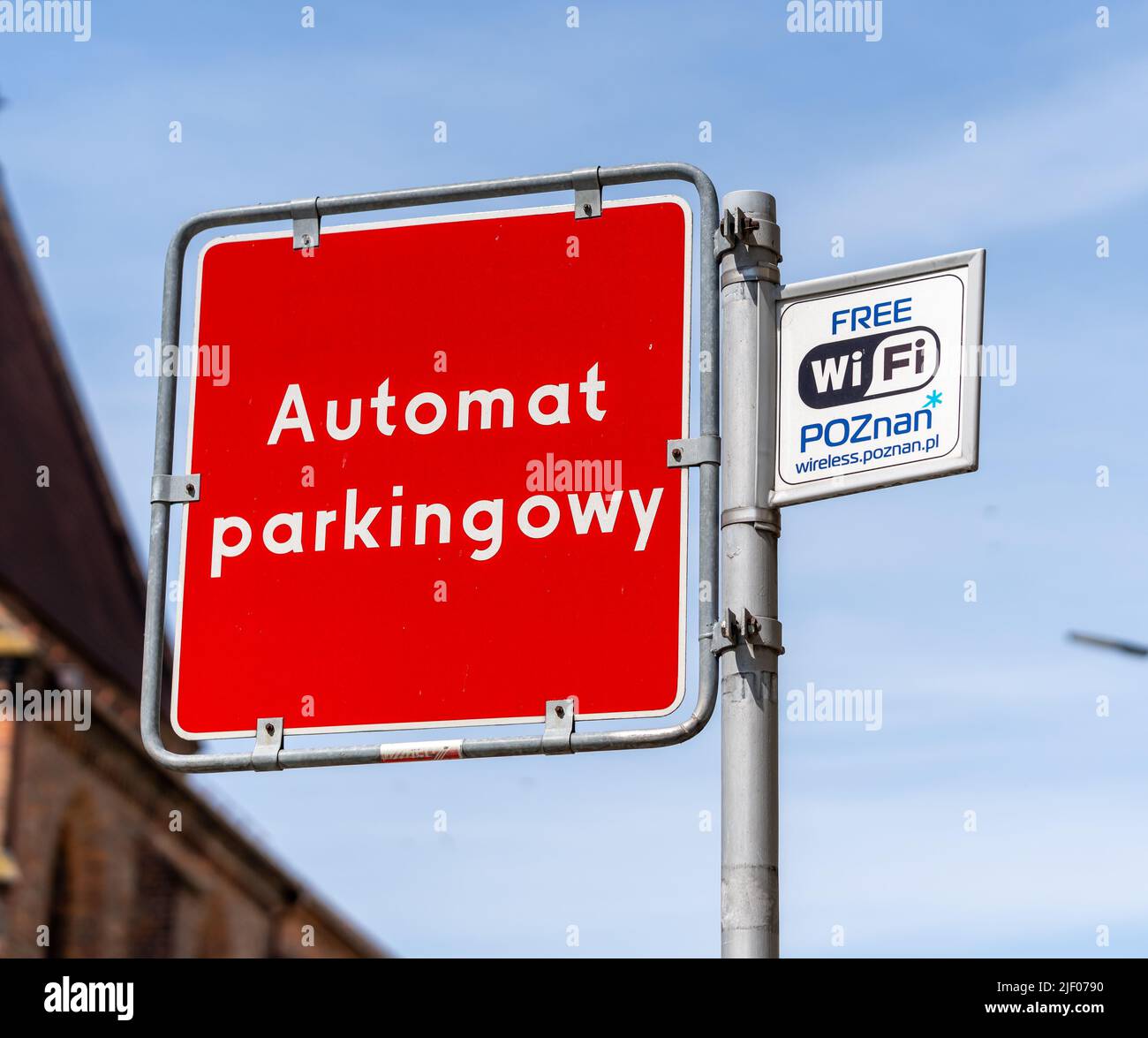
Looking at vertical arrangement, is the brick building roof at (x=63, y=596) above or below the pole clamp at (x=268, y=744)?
above

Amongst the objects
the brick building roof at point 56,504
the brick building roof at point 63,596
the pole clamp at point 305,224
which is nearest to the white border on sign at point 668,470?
the pole clamp at point 305,224

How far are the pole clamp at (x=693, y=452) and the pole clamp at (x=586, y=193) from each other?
606 mm

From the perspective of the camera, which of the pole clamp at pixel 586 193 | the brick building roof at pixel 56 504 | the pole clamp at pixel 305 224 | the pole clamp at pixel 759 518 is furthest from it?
the brick building roof at pixel 56 504

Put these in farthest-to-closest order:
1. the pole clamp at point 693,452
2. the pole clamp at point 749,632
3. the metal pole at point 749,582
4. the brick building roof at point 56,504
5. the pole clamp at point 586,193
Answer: the brick building roof at point 56,504
the pole clamp at point 586,193
the pole clamp at point 693,452
the pole clamp at point 749,632
the metal pole at point 749,582

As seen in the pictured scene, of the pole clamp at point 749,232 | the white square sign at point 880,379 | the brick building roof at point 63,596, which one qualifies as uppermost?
the brick building roof at point 63,596

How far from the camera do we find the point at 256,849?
4331cm

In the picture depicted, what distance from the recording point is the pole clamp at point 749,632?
3.88 meters

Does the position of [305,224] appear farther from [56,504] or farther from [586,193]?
[56,504]

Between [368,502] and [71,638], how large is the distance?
32512 mm

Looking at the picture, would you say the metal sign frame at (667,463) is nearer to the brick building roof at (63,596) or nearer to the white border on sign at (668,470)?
the white border on sign at (668,470)

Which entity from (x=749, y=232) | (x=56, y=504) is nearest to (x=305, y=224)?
(x=749, y=232)

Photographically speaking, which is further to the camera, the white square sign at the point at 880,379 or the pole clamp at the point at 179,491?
the pole clamp at the point at 179,491
